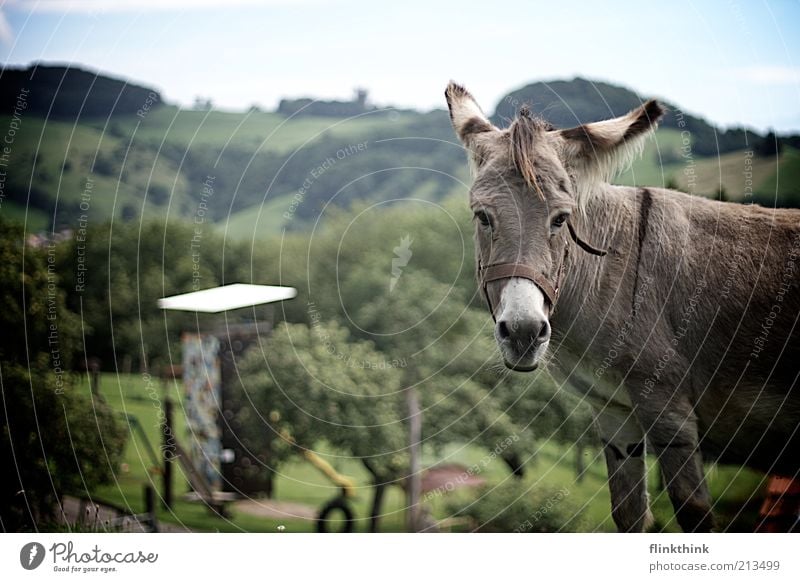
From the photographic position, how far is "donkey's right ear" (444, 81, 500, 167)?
4.52 m

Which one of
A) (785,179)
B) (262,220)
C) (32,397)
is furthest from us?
(262,220)

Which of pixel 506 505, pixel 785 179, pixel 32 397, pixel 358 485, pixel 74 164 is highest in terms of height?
pixel 74 164

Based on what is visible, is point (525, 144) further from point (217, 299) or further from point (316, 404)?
point (316, 404)

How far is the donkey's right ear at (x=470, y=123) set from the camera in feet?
14.8

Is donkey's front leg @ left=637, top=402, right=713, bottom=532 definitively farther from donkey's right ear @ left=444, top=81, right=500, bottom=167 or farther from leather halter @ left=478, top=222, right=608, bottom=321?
donkey's right ear @ left=444, top=81, right=500, bottom=167

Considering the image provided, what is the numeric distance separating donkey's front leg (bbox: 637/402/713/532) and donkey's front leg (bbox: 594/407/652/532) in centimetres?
32

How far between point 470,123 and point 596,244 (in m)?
0.95

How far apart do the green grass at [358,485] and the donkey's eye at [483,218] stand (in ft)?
11.0

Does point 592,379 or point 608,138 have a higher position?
point 608,138

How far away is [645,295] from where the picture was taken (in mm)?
4695

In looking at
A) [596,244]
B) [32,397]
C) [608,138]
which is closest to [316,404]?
[32,397]

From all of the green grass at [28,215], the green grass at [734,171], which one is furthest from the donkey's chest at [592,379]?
the green grass at [28,215]

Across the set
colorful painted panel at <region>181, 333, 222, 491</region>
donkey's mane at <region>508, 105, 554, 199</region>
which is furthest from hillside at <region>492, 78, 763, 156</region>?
colorful painted panel at <region>181, 333, 222, 491</region>

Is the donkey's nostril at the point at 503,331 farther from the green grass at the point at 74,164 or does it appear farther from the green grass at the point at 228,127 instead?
the green grass at the point at 228,127
